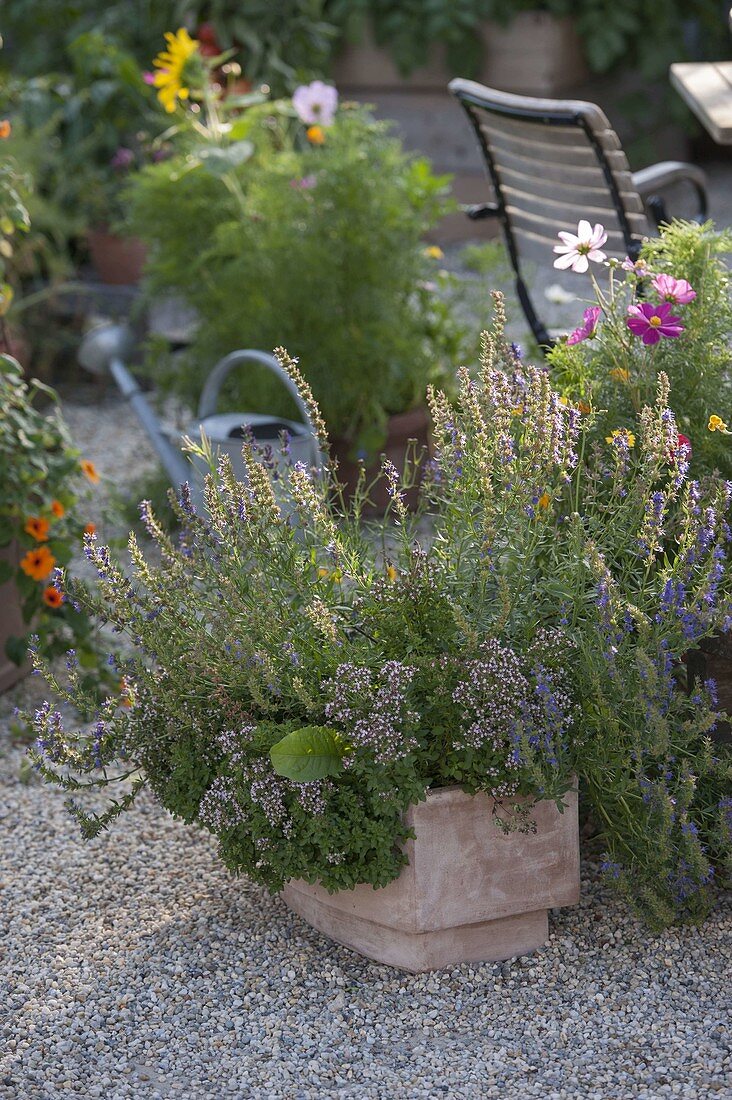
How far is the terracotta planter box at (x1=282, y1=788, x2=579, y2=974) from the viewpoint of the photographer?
1.92 metres

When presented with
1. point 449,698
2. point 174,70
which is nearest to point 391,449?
point 174,70

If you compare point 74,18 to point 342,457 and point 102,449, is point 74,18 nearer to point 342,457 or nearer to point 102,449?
point 102,449

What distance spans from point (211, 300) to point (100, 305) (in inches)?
61.6

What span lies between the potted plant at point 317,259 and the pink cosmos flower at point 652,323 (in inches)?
51.9

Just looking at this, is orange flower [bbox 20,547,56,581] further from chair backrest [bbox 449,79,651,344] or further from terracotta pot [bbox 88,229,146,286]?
terracotta pot [bbox 88,229,146,286]

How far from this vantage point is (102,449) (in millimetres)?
4621

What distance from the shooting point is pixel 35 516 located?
2.83 m

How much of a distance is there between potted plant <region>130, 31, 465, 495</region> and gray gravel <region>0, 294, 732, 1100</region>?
1.49 m

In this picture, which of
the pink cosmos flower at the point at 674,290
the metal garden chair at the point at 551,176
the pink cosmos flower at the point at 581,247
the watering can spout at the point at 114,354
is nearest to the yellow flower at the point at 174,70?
the watering can spout at the point at 114,354

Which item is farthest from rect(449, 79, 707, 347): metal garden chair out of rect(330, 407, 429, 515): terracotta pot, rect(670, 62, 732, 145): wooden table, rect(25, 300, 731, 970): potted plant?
rect(25, 300, 731, 970): potted plant

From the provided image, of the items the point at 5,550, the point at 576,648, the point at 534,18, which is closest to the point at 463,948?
the point at 576,648

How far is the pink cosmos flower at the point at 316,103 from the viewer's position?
3.86m

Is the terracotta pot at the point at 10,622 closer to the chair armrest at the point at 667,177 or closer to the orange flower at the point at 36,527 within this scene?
the orange flower at the point at 36,527

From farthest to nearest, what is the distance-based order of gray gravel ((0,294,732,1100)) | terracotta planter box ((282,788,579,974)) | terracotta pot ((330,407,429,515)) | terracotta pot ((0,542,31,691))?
terracotta pot ((330,407,429,515))
terracotta pot ((0,542,31,691))
terracotta planter box ((282,788,579,974))
gray gravel ((0,294,732,1100))
